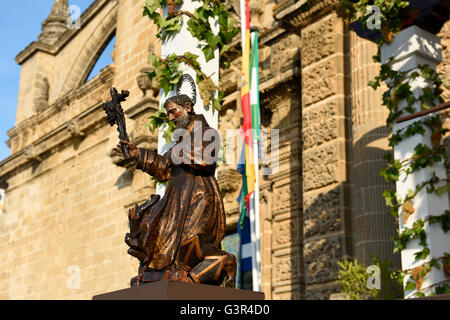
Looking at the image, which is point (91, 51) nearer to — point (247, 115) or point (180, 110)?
point (247, 115)

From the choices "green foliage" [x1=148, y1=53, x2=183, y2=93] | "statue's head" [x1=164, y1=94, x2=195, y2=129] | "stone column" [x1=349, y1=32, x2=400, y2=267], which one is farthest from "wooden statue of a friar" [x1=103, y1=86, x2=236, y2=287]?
"stone column" [x1=349, y1=32, x2=400, y2=267]

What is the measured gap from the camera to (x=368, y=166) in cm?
745

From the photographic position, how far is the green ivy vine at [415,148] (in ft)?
18.9

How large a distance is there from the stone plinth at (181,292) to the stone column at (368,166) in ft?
12.2

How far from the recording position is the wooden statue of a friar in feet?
12.4

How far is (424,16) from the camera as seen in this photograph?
621 cm

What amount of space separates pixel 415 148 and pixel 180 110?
272 centimetres

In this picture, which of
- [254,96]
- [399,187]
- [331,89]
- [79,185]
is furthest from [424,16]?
[79,185]

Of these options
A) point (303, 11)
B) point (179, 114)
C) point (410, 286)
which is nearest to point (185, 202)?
point (179, 114)

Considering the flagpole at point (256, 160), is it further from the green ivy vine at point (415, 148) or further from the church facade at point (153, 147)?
the green ivy vine at point (415, 148)

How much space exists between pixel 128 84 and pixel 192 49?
324 inches

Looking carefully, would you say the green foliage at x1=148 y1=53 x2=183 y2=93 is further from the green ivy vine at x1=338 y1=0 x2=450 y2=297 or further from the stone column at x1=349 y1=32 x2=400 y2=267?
the stone column at x1=349 y1=32 x2=400 y2=267

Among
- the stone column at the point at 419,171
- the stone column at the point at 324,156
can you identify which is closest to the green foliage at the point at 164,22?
the stone column at the point at 419,171

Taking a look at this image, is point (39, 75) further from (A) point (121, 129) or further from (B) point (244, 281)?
(A) point (121, 129)
